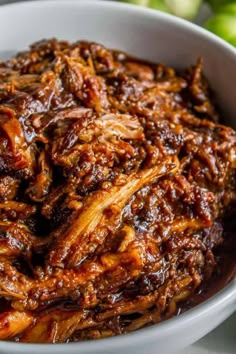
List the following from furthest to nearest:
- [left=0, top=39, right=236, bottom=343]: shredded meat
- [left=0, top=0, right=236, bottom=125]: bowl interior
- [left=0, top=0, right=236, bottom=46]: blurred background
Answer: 1. [left=0, top=0, right=236, bottom=46]: blurred background
2. [left=0, top=0, right=236, bottom=125]: bowl interior
3. [left=0, top=39, right=236, bottom=343]: shredded meat

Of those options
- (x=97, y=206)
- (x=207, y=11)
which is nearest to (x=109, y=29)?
(x=207, y=11)

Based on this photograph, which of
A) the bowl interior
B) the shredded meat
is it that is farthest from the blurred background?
the shredded meat

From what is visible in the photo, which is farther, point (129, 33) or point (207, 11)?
point (207, 11)

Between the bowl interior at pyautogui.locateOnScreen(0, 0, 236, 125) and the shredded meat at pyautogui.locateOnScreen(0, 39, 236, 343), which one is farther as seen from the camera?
the bowl interior at pyautogui.locateOnScreen(0, 0, 236, 125)

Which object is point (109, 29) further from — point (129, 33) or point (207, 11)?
point (207, 11)

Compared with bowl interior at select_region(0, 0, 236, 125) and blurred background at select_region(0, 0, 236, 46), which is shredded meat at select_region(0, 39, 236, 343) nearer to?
bowl interior at select_region(0, 0, 236, 125)

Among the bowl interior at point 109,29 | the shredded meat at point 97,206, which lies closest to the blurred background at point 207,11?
the bowl interior at point 109,29

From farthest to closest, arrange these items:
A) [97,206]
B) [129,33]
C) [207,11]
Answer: [207,11]
[129,33]
[97,206]

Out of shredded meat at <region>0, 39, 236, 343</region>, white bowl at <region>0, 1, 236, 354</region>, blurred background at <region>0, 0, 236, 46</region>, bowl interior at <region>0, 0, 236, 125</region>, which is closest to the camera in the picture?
shredded meat at <region>0, 39, 236, 343</region>

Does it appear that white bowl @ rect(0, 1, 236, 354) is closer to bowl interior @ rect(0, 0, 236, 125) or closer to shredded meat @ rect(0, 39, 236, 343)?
bowl interior @ rect(0, 0, 236, 125)
